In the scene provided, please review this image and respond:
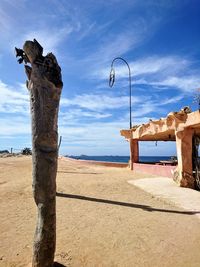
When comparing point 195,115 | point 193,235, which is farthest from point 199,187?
point 193,235

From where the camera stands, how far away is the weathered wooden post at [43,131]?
13.3 ft

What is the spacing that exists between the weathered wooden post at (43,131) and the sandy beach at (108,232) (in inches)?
30.8

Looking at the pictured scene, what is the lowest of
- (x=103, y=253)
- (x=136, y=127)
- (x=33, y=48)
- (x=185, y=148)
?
(x=103, y=253)

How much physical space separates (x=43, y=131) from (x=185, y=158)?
10156 millimetres

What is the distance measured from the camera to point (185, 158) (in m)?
12.8

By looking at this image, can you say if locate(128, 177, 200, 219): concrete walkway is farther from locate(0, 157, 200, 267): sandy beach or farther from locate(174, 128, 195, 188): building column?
locate(174, 128, 195, 188): building column

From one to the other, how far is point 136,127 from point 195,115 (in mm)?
10065

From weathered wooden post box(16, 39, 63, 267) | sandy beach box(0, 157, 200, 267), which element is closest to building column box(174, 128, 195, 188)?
sandy beach box(0, 157, 200, 267)

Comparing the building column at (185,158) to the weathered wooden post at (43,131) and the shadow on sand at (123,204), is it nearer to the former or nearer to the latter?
the shadow on sand at (123,204)

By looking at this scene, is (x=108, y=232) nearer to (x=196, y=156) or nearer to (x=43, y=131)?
(x=43, y=131)

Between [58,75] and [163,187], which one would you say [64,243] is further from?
[163,187]

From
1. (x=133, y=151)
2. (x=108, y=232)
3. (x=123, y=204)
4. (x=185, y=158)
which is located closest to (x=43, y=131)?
(x=108, y=232)

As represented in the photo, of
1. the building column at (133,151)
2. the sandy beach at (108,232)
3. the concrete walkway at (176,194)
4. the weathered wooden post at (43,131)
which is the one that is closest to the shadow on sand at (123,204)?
the sandy beach at (108,232)

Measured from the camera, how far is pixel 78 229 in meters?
6.45
